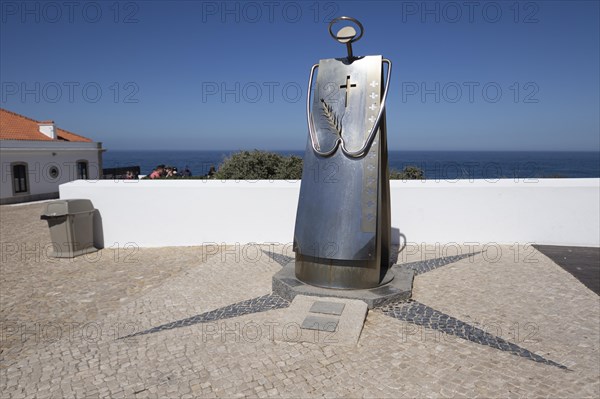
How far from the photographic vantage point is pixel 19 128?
2464 cm

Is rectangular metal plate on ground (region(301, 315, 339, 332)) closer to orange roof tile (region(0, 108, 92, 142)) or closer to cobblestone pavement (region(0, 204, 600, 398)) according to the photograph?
cobblestone pavement (region(0, 204, 600, 398))

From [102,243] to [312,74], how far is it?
21.1ft

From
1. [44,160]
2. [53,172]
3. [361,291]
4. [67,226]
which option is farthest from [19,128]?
[361,291]

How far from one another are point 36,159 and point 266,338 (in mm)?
22485

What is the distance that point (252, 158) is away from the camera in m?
14.0

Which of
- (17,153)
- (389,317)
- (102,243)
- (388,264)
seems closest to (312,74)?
(388,264)

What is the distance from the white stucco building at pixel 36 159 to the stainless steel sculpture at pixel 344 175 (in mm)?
19776

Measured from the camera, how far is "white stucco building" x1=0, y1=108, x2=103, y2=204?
Result: 2067 cm

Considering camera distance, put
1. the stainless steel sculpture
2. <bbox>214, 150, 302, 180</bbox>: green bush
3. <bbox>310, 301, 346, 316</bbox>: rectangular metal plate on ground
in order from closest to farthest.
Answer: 1. <bbox>310, 301, 346, 316</bbox>: rectangular metal plate on ground
2. the stainless steel sculpture
3. <bbox>214, 150, 302, 180</bbox>: green bush

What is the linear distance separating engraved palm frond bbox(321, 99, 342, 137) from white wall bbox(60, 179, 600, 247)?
11.3ft

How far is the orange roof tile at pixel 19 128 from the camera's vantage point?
905 inches

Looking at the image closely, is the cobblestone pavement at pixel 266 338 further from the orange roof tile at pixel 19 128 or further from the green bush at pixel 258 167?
the orange roof tile at pixel 19 128

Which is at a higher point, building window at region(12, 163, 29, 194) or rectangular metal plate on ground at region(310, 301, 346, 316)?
building window at region(12, 163, 29, 194)

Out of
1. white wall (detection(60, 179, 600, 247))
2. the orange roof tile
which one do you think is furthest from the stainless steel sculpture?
the orange roof tile
